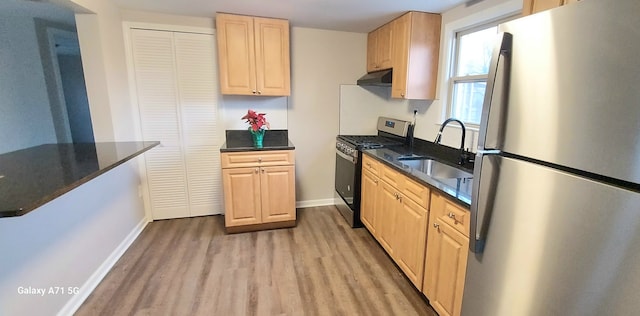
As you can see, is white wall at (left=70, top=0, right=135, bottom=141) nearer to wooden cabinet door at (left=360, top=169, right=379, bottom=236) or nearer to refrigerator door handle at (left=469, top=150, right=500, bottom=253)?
wooden cabinet door at (left=360, top=169, right=379, bottom=236)

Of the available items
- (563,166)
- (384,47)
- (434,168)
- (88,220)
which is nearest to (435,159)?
(434,168)

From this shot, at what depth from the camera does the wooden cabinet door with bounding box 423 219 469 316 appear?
158 cm

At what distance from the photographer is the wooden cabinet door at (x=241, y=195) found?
9.64 feet

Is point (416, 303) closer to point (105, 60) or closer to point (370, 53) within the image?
point (370, 53)

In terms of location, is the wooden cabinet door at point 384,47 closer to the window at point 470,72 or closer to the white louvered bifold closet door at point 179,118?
the window at point 470,72

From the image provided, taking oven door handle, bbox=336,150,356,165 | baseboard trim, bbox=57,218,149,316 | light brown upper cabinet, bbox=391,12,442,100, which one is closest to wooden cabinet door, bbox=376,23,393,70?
light brown upper cabinet, bbox=391,12,442,100

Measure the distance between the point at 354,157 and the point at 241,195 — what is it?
124cm

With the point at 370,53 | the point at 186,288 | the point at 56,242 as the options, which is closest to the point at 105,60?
the point at 56,242

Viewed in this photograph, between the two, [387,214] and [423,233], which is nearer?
[423,233]

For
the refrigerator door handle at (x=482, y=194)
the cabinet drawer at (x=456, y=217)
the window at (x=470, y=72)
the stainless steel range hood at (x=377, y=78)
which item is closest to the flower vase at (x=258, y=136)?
the stainless steel range hood at (x=377, y=78)

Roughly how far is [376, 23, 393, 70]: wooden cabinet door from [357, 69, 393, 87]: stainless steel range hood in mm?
72

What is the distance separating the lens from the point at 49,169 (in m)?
1.56

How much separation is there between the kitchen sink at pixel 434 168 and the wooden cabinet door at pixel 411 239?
358 mm

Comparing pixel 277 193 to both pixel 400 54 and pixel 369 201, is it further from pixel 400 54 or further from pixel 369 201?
pixel 400 54
